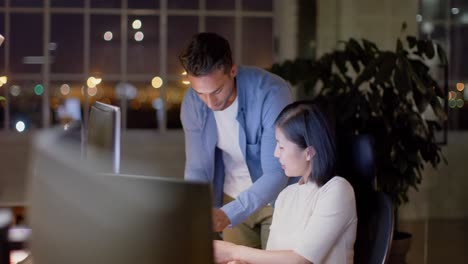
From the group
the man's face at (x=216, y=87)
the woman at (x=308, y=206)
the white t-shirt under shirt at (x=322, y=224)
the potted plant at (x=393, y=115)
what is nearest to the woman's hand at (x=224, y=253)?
the woman at (x=308, y=206)

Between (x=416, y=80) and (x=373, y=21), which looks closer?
(x=416, y=80)

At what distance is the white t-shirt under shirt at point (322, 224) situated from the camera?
6.37 feet

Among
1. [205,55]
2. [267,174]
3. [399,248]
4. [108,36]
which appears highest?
[108,36]

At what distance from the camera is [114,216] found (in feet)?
3.15

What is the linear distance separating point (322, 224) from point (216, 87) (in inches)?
22.8

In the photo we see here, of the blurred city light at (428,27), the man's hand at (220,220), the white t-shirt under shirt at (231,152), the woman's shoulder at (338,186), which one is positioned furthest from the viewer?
the blurred city light at (428,27)

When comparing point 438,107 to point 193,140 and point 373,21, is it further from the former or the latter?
point 373,21

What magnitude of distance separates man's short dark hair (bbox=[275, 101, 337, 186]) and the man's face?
293 millimetres

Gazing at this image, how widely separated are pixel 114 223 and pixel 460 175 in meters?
5.71

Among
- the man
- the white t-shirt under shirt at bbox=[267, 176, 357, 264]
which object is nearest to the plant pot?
the man

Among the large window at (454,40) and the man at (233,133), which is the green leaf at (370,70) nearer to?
the man at (233,133)

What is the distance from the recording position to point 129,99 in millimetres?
6113

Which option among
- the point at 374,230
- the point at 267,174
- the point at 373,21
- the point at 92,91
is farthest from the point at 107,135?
the point at 373,21

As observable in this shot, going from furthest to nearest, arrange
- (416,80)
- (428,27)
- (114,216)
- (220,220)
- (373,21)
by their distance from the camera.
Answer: (428,27)
(373,21)
(416,80)
(220,220)
(114,216)
